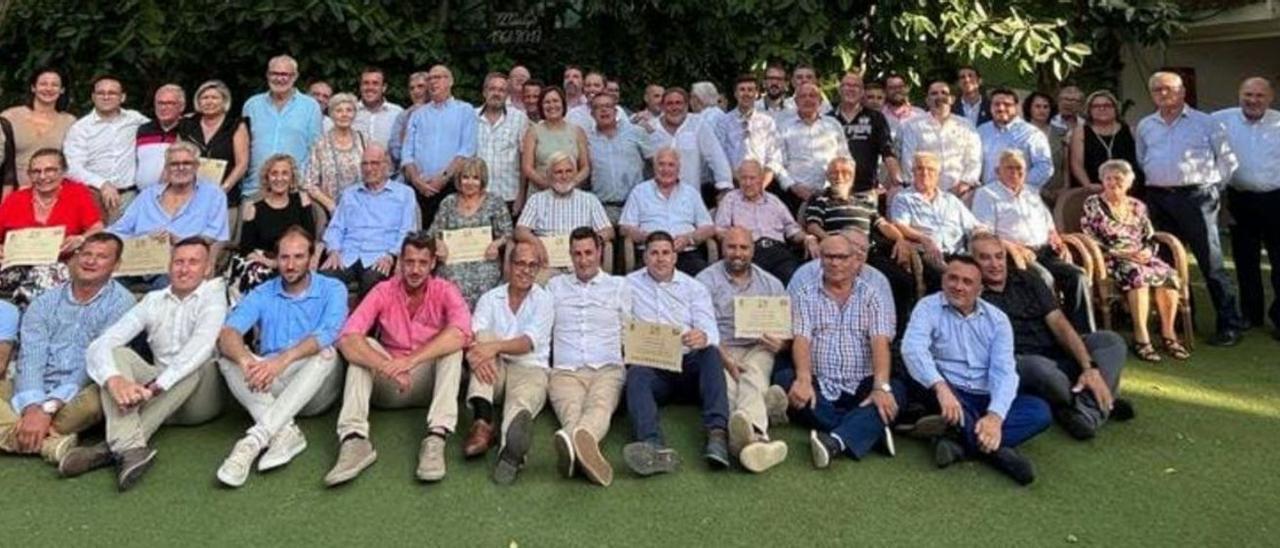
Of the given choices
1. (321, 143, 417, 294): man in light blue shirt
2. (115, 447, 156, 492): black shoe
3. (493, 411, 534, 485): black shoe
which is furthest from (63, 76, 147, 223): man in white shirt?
(493, 411, 534, 485): black shoe

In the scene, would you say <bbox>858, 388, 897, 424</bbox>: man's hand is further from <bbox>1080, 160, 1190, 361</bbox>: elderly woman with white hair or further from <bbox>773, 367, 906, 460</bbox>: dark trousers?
<bbox>1080, 160, 1190, 361</bbox>: elderly woman with white hair

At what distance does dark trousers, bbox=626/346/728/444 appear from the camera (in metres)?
3.90

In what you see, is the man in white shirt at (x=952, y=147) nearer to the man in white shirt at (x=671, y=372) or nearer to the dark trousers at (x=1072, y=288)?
the dark trousers at (x=1072, y=288)

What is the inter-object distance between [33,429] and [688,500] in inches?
102

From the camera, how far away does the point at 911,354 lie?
4.02m

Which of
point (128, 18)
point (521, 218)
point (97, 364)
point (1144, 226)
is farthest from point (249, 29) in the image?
point (1144, 226)

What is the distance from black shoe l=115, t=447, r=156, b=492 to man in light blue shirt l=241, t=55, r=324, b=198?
213 cm

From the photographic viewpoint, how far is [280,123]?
5574 mm

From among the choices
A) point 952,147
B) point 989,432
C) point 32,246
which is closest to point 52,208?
point 32,246

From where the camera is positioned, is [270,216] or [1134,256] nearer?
[270,216]

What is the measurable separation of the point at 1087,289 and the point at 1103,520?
1.98 metres

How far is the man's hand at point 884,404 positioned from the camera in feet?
12.9

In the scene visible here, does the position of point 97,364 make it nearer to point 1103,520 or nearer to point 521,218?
point 521,218

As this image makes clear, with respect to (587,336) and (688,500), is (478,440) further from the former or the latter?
(688,500)
